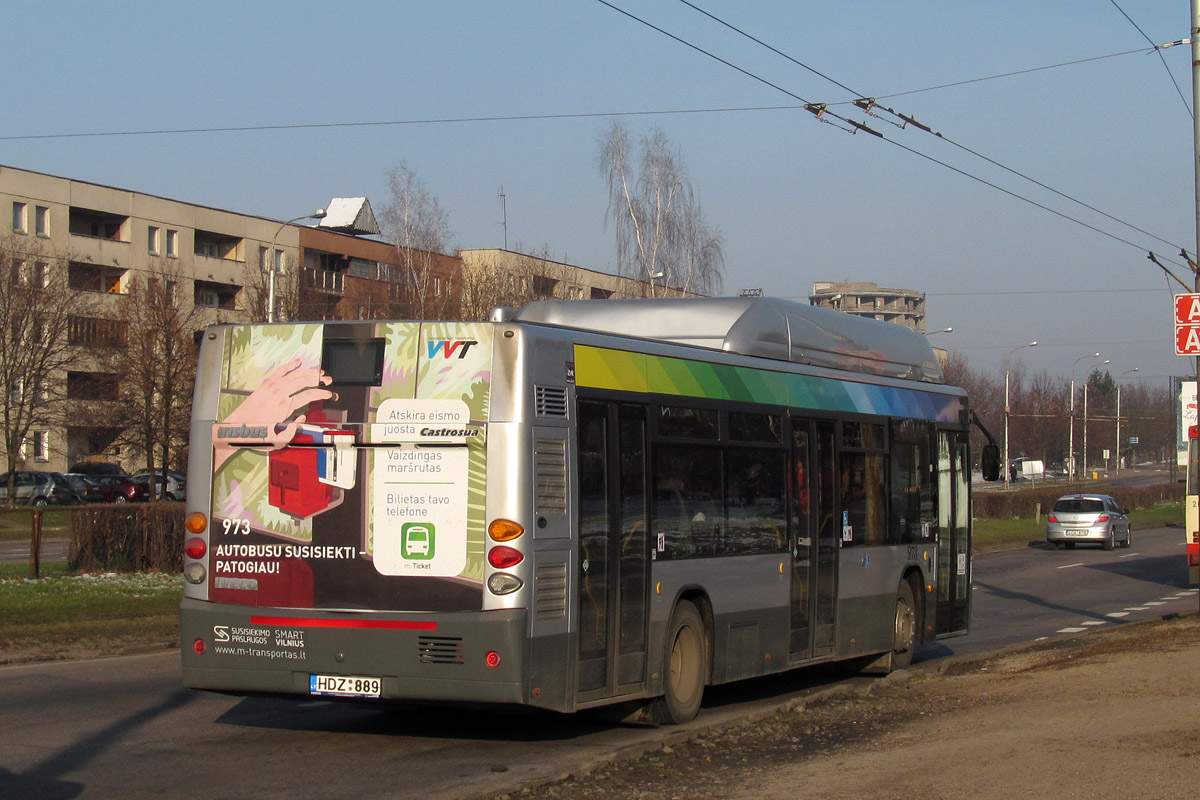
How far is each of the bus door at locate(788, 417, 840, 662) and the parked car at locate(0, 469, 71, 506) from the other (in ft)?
135

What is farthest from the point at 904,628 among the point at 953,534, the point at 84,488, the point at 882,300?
the point at 882,300

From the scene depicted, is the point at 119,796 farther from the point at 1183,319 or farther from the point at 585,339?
the point at 1183,319

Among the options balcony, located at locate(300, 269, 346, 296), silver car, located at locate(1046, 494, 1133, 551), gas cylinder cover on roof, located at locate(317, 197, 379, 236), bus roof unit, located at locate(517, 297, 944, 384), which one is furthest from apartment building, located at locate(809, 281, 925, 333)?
bus roof unit, located at locate(517, 297, 944, 384)

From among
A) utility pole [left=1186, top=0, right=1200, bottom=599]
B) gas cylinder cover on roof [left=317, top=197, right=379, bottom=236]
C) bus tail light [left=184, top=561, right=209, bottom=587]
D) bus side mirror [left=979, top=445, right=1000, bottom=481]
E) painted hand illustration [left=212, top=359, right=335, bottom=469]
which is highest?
gas cylinder cover on roof [left=317, top=197, right=379, bottom=236]

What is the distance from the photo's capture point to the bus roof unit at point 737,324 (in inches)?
457

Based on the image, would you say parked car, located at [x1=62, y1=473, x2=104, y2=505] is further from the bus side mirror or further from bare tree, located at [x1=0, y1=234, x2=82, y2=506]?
the bus side mirror

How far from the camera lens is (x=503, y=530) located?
8.16m

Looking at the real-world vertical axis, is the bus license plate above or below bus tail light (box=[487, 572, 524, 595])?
below

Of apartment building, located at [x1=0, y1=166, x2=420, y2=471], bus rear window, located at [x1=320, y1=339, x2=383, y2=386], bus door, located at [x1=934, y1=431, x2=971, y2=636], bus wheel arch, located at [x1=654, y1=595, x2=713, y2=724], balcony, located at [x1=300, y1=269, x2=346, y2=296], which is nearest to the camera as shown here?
bus rear window, located at [x1=320, y1=339, x2=383, y2=386]

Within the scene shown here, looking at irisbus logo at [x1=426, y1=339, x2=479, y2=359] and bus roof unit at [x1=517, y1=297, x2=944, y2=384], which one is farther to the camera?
bus roof unit at [x1=517, y1=297, x2=944, y2=384]

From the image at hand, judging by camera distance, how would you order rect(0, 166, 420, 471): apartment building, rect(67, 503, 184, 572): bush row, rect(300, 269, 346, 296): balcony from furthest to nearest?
rect(300, 269, 346, 296): balcony → rect(0, 166, 420, 471): apartment building → rect(67, 503, 184, 572): bush row

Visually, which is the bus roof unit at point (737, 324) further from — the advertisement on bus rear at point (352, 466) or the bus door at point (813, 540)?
the advertisement on bus rear at point (352, 466)

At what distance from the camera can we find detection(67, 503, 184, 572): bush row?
2105 centimetres

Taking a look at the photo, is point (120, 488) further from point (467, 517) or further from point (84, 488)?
point (467, 517)
